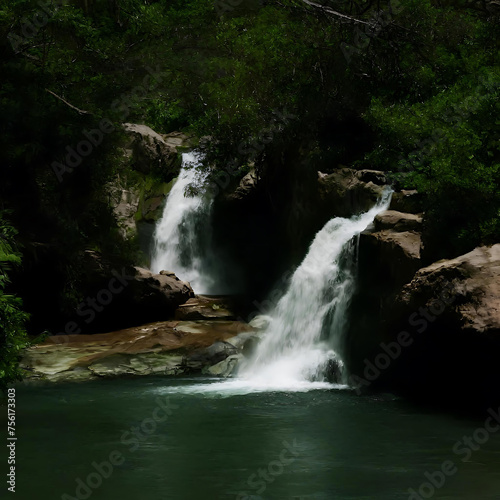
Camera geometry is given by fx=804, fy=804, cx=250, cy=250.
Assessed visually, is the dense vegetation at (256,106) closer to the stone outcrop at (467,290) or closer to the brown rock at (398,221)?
the brown rock at (398,221)

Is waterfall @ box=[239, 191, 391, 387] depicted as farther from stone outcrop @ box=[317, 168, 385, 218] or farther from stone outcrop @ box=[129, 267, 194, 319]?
stone outcrop @ box=[129, 267, 194, 319]

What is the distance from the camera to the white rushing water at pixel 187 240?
2562cm

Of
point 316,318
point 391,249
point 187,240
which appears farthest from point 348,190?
point 187,240

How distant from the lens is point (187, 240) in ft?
84.5

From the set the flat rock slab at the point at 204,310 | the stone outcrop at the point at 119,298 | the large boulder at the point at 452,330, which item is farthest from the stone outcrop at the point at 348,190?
the stone outcrop at the point at 119,298

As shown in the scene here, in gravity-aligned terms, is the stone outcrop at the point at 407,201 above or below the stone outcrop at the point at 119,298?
above

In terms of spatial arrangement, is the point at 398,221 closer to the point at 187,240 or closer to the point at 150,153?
the point at 187,240

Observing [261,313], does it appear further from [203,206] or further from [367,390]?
[367,390]

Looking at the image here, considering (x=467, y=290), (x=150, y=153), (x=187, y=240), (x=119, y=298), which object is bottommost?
(x=119, y=298)

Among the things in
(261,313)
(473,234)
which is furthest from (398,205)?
(261,313)

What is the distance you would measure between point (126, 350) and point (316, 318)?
4352 millimetres

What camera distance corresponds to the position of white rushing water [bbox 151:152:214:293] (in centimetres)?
2562

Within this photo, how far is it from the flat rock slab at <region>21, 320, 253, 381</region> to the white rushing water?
542 cm

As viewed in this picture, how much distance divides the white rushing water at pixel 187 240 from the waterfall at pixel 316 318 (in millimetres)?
7439
